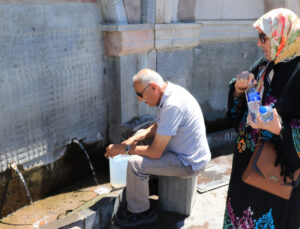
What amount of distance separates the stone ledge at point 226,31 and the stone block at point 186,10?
0.35 metres

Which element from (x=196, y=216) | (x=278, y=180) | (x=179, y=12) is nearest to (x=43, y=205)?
(x=196, y=216)

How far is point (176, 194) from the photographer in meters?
3.08

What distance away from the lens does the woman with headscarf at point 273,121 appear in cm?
189

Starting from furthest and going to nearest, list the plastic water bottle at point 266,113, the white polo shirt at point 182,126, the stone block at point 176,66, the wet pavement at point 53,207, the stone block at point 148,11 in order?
1. the stone block at point 176,66
2. the stone block at point 148,11
3. the wet pavement at point 53,207
4. the white polo shirt at point 182,126
5. the plastic water bottle at point 266,113

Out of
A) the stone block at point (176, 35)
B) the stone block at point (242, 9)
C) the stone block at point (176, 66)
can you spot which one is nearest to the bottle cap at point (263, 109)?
the stone block at point (176, 35)

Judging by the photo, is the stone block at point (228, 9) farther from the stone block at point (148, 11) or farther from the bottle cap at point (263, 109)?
the bottle cap at point (263, 109)

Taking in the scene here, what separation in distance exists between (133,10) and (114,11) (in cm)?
27

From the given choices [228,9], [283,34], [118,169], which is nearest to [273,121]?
[283,34]

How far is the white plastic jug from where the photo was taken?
3551 millimetres

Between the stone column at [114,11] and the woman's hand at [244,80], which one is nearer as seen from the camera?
the woman's hand at [244,80]

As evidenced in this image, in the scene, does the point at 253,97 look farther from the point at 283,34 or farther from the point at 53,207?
the point at 53,207

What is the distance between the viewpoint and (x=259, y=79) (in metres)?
2.16

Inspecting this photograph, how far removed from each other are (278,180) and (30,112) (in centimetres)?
242

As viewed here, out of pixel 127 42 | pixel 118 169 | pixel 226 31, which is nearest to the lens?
pixel 118 169
